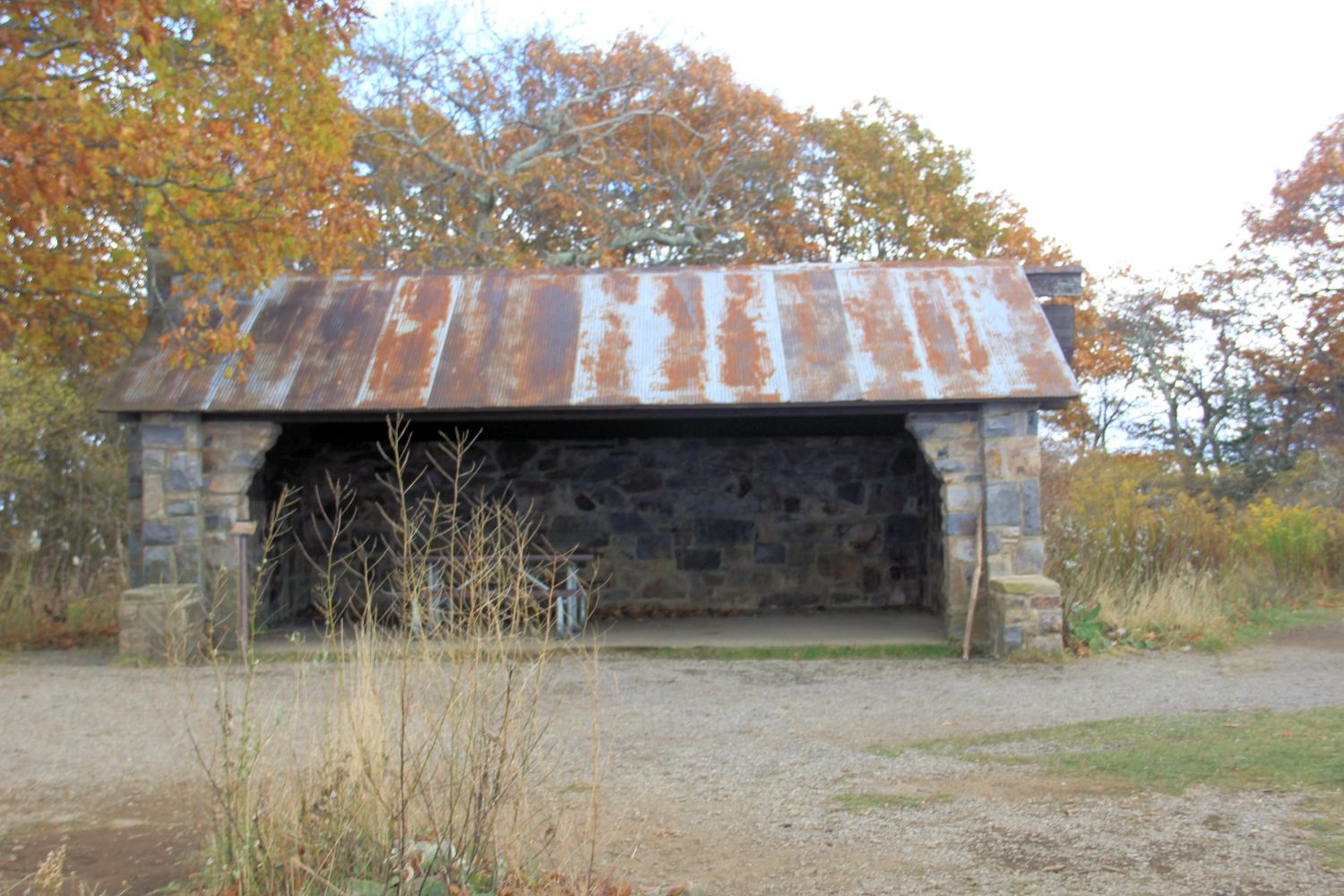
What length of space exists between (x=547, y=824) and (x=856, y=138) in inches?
669

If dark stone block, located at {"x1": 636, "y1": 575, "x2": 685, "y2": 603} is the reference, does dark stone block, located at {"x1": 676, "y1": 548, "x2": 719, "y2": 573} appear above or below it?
above

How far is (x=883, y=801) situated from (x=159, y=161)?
6.36m

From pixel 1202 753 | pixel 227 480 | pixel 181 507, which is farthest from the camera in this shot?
pixel 227 480

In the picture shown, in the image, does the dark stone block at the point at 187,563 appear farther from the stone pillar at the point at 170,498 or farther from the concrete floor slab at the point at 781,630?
the concrete floor slab at the point at 781,630

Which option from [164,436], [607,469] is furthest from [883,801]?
[607,469]

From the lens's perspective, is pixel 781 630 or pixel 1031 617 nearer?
pixel 1031 617

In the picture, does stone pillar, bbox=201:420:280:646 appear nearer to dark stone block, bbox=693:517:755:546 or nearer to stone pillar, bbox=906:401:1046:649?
dark stone block, bbox=693:517:755:546

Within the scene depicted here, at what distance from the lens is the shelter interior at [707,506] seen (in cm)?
1161

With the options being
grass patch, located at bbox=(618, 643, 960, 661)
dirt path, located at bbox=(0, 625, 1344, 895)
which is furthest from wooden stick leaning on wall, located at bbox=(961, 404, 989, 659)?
dirt path, located at bbox=(0, 625, 1344, 895)

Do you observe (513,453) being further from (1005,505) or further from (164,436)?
(1005,505)

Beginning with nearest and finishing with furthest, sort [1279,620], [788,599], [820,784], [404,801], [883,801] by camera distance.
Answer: [404,801] < [883,801] < [820,784] < [1279,620] < [788,599]

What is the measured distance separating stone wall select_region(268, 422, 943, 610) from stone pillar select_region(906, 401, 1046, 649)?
2621 mm

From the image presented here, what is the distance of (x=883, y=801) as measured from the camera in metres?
4.86

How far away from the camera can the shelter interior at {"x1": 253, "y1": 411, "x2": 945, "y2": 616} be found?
11.6 metres
